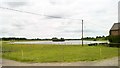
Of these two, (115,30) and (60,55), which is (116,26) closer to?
(115,30)

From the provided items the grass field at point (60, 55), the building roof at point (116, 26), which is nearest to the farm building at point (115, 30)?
the building roof at point (116, 26)

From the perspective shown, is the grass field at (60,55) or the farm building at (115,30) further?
the farm building at (115,30)

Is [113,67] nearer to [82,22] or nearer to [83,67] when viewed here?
[83,67]

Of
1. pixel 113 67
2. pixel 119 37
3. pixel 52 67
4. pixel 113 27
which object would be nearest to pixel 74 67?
pixel 52 67

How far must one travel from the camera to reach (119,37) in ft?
180

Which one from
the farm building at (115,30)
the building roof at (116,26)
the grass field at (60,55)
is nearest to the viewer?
the grass field at (60,55)

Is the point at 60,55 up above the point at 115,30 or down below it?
below

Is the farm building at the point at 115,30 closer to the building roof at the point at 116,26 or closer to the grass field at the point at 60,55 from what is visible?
the building roof at the point at 116,26

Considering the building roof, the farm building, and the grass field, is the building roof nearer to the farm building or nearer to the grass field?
the farm building

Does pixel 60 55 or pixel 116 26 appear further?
pixel 116 26

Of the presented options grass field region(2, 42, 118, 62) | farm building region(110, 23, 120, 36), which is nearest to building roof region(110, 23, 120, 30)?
farm building region(110, 23, 120, 36)

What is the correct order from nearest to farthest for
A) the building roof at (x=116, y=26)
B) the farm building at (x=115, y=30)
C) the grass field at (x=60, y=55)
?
the grass field at (x=60, y=55) < the farm building at (x=115, y=30) < the building roof at (x=116, y=26)

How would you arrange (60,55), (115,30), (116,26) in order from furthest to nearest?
1. (116,26)
2. (115,30)
3. (60,55)

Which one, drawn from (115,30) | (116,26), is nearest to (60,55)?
(115,30)
